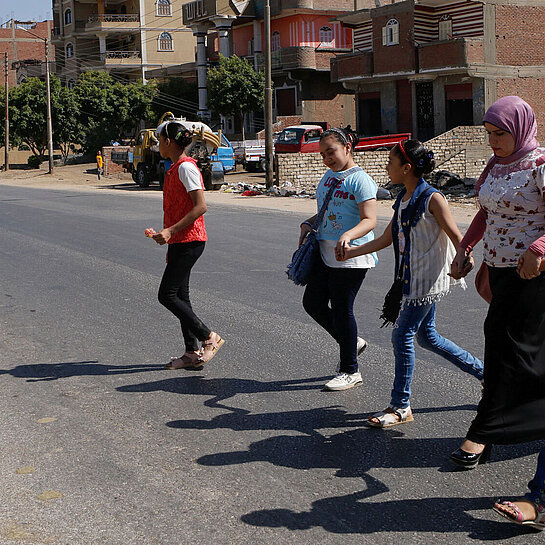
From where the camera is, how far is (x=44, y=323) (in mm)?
8023

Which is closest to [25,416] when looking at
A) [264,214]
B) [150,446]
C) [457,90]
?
[150,446]

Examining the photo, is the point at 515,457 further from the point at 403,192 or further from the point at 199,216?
the point at 199,216

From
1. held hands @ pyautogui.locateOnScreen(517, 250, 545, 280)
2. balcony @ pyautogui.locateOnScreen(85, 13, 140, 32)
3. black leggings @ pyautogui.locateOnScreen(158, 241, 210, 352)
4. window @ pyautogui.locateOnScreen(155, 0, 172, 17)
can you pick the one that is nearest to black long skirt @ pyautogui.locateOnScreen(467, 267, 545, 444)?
held hands @ pyautogui.locateOnScreen(517, 250, 545, 280)

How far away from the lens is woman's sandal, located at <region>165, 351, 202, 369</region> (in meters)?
6.27

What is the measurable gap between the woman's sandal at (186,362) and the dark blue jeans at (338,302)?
1.08m

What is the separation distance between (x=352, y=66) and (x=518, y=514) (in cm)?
3886

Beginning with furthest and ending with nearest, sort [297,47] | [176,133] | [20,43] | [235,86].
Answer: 1. [20,43]
2. [297,47]
3. [235,86]
4. [176,133]

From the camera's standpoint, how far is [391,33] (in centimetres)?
3828

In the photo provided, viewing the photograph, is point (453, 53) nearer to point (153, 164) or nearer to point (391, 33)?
point (391, 33)

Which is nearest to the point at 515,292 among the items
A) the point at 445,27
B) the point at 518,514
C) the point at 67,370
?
the point at 518,514

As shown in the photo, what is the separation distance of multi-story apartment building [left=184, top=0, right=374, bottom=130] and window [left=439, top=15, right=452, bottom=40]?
10828 mm

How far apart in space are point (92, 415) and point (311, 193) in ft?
73.0

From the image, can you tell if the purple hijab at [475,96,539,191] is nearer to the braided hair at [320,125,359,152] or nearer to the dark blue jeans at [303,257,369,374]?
the braided hair at [320,125,359,152]

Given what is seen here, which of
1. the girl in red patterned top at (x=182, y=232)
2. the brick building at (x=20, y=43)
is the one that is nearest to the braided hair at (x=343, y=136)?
the girl in red patterned top at (x=182, y=232)
